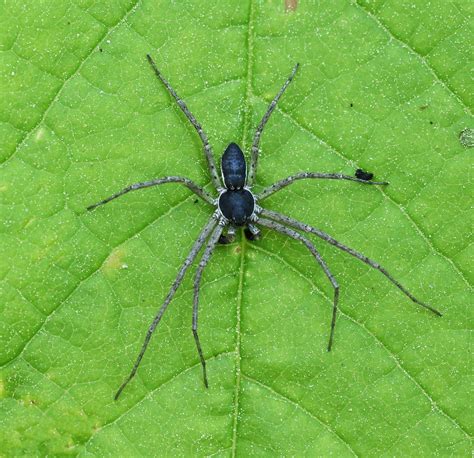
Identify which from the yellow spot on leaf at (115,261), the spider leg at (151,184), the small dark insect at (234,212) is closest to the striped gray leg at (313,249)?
the small dark insect at (234,212)

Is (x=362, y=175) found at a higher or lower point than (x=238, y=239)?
higher

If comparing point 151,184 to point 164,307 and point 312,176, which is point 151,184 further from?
point 312,176

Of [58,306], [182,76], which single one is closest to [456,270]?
[182,76]

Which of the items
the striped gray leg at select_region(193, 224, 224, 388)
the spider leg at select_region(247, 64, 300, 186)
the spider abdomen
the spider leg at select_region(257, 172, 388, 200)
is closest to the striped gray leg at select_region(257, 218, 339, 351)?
the spider abdomen

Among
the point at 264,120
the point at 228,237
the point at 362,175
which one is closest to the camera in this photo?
the point at 264,120

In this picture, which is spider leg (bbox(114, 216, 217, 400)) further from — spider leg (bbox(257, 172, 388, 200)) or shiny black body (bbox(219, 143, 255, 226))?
spider leg (bbox(257, 172, 388, 200))

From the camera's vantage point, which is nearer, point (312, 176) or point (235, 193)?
point (312, 176)

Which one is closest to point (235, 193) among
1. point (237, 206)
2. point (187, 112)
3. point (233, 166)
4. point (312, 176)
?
point (237, 206)

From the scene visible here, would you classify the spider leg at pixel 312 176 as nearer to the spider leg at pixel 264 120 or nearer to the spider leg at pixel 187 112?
the spider leg at pixel 264 120
